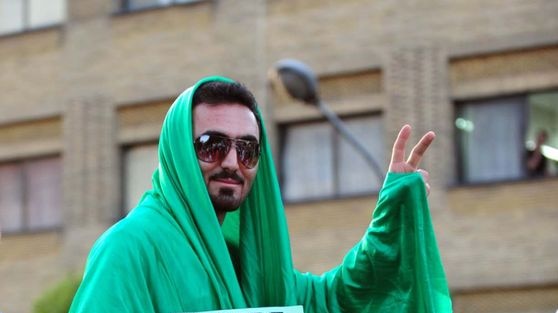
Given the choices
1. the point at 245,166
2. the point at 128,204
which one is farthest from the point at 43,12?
the point at 245,166

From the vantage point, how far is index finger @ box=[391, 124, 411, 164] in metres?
5.66

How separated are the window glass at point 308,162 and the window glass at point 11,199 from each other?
15.7 ft

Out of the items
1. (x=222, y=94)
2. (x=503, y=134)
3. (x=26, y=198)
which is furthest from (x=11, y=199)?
(x=222, y=94)

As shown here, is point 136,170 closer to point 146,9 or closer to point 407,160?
point 146,9

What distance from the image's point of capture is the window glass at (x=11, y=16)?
28719mm

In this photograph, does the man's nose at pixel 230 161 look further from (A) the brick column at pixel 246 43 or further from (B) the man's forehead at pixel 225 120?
(A) the brick column at pixel 246 43

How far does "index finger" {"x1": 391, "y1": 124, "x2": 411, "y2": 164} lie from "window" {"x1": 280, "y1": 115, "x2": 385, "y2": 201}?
62.3 ft

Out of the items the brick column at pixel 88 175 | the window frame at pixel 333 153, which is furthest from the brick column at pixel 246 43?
the brick column at pixel 88 175

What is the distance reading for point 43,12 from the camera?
2859 cm

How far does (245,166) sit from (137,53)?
22.2 m

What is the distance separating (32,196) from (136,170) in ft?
6.15

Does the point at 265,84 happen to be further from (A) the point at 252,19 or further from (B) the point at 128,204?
(B) the point at 128,204

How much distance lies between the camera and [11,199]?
93.6ft

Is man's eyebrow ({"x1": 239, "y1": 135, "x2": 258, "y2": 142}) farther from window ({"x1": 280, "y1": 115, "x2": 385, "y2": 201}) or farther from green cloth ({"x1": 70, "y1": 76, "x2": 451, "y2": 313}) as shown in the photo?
window ({"x1": 280, "y1": 115, "x2": 385, "y2": 201})
